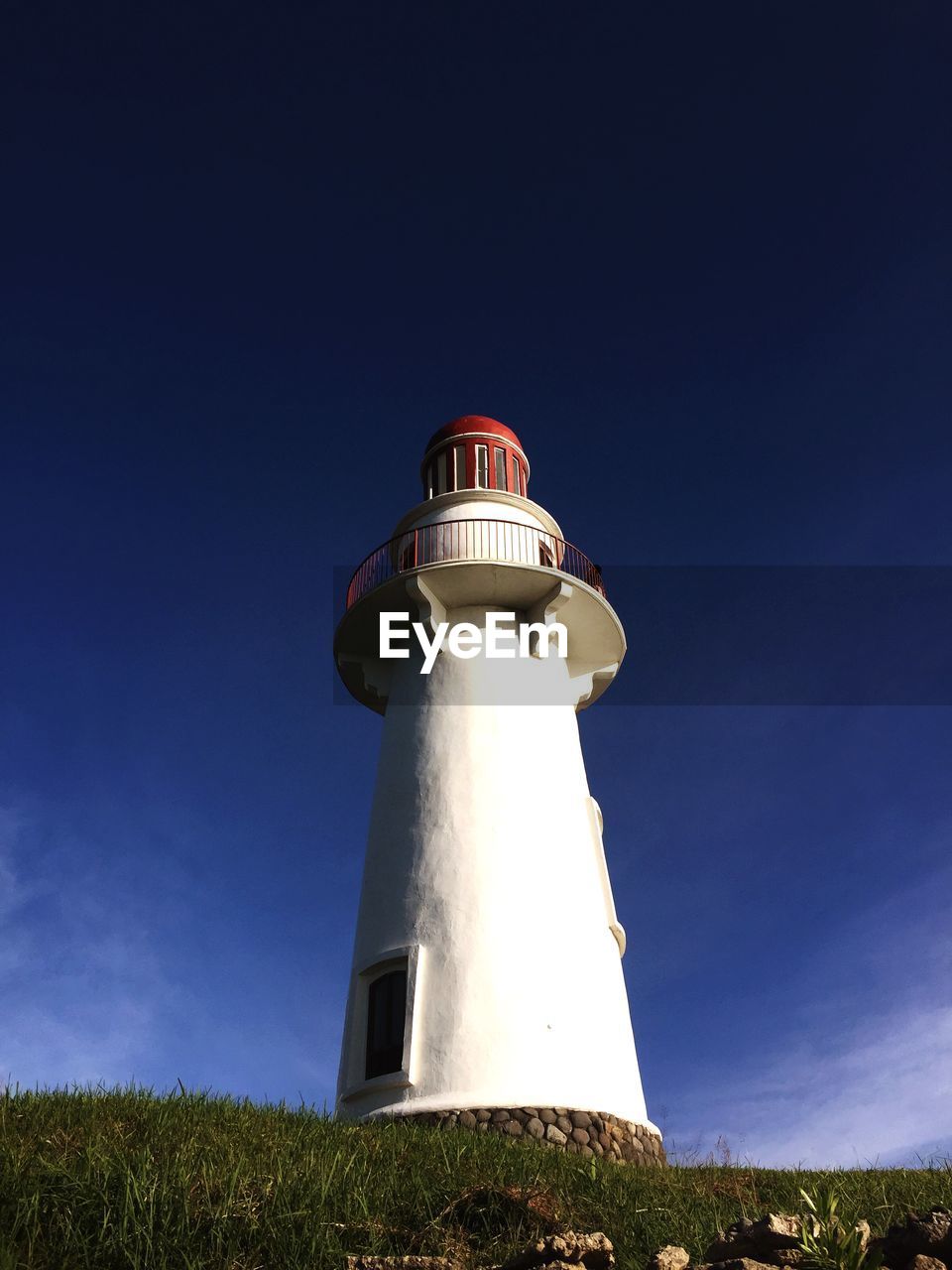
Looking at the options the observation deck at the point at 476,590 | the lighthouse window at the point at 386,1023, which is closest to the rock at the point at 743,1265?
the lighthouse window at the point at 386,1023

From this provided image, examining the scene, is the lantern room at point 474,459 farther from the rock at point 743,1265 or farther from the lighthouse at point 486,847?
the rock at point 743,1265

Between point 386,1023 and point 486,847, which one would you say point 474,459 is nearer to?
point 486,847

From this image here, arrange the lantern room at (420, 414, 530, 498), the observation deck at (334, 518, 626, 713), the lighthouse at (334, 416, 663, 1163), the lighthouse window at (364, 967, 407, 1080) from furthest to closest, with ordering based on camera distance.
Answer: the lantern room at (420, 414, 530, 498) → the observation deck at (334, 518, 626, 713) → the lighthouse window at (364, 967, 407, 1080) → the lighthouse at (334, 416, 663, 1163)

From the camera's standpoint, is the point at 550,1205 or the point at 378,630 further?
the point at 378,630

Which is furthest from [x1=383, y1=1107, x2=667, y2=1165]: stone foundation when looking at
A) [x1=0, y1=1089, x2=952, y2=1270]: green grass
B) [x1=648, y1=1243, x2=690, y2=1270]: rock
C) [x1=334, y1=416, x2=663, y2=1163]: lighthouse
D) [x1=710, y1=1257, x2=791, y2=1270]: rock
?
[x1=710, y1=1257, x2=791, y2=1270]: rock

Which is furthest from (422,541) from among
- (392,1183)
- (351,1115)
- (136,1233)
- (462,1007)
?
→ (136,1233)

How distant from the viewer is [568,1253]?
490cm

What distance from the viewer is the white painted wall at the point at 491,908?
45.5 ft

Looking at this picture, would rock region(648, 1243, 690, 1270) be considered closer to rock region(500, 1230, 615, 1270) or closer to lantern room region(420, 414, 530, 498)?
rock region(500, 1230, 615, 1270)

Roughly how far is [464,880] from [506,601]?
226 inches

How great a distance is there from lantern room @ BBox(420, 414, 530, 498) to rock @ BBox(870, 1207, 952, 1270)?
17893mm

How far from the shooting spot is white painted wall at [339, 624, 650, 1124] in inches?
546

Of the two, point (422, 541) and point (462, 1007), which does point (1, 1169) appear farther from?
point (422, 541)

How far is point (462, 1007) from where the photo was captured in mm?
14180
